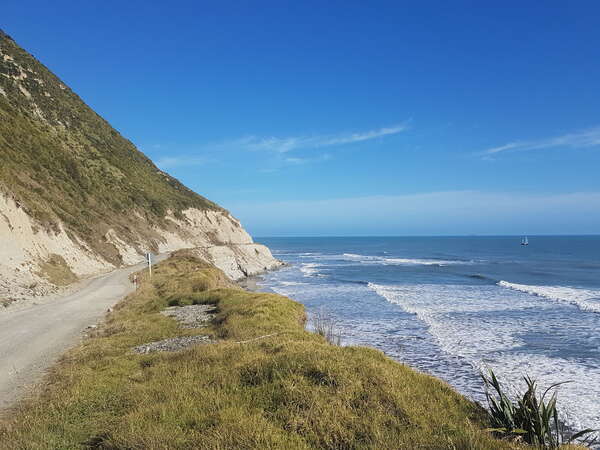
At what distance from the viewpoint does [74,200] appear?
50188 millimetres

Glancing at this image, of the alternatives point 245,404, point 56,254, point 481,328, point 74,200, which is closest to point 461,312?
point 481,328

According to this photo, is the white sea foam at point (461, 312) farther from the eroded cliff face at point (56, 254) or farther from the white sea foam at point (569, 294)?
the eroded cliff face at point (56, 254)

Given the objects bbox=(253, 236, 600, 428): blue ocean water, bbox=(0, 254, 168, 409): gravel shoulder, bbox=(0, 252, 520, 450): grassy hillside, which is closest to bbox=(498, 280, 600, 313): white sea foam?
bbox=(253, 236, 600, 428): blue ocean water

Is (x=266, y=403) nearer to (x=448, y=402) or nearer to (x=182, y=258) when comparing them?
(x=448, y=402)

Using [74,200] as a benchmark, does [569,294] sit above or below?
below

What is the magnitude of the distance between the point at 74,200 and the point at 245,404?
166 ft

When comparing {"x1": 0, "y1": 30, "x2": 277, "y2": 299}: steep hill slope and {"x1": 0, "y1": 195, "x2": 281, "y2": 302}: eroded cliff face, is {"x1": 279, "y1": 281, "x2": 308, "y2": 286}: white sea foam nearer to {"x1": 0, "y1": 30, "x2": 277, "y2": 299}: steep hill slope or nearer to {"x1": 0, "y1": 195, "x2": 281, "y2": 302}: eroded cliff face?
{"x1": 0, "y1": 195, "x2": 281, "y2": 302}: eroded cliff face

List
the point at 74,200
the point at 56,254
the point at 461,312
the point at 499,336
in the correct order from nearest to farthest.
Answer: the point at 499,336
the point at 461,312
the point at 56,254
the point at 74,200

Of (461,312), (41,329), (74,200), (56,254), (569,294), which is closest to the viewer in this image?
(41,329)

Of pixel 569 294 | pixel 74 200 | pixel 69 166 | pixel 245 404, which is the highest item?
pixel 69 166

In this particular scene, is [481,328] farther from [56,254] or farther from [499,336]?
[56,254]

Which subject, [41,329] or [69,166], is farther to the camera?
[69,166]

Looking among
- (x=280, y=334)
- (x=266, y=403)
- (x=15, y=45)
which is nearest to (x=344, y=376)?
(x=266, y=403)

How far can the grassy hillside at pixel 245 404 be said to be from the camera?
6895 mm
